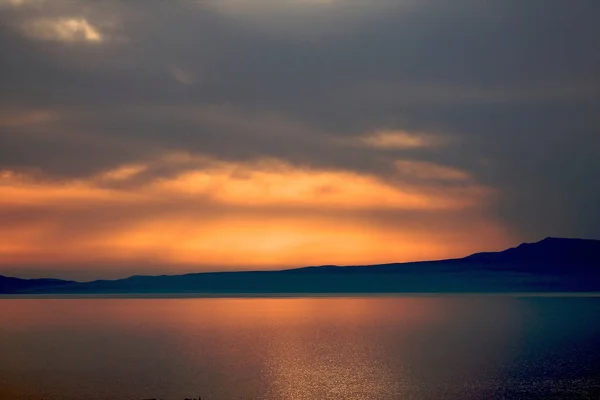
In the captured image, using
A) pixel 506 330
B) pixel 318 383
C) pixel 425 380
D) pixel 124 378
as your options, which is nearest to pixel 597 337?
pixel 506 330

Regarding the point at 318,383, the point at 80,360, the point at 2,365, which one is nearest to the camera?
the point at 318,383

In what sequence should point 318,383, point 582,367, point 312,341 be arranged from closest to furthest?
point 318,383 → point 582,367 → point 312,341

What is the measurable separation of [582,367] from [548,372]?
6.07m

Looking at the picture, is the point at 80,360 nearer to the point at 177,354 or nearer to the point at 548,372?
the point at 177,354

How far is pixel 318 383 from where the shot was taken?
85500mm

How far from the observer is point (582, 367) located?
92.5 m

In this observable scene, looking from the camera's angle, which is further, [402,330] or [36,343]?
[402,330]

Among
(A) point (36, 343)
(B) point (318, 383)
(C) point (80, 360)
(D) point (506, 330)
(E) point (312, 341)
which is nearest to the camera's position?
(B) point (318, 383)

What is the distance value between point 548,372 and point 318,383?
29.6m

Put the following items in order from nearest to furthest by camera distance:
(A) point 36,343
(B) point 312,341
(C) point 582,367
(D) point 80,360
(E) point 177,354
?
(C) point 582,367
(D) point 80,360
(E) point 177,354
(A) point 36,343
(B) point 312,341

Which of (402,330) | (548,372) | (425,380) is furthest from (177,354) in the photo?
(402,330)

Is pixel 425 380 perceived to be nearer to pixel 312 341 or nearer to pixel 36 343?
pixel 312 341

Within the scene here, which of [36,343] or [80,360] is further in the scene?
[36,343]

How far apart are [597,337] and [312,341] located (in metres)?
56.7
